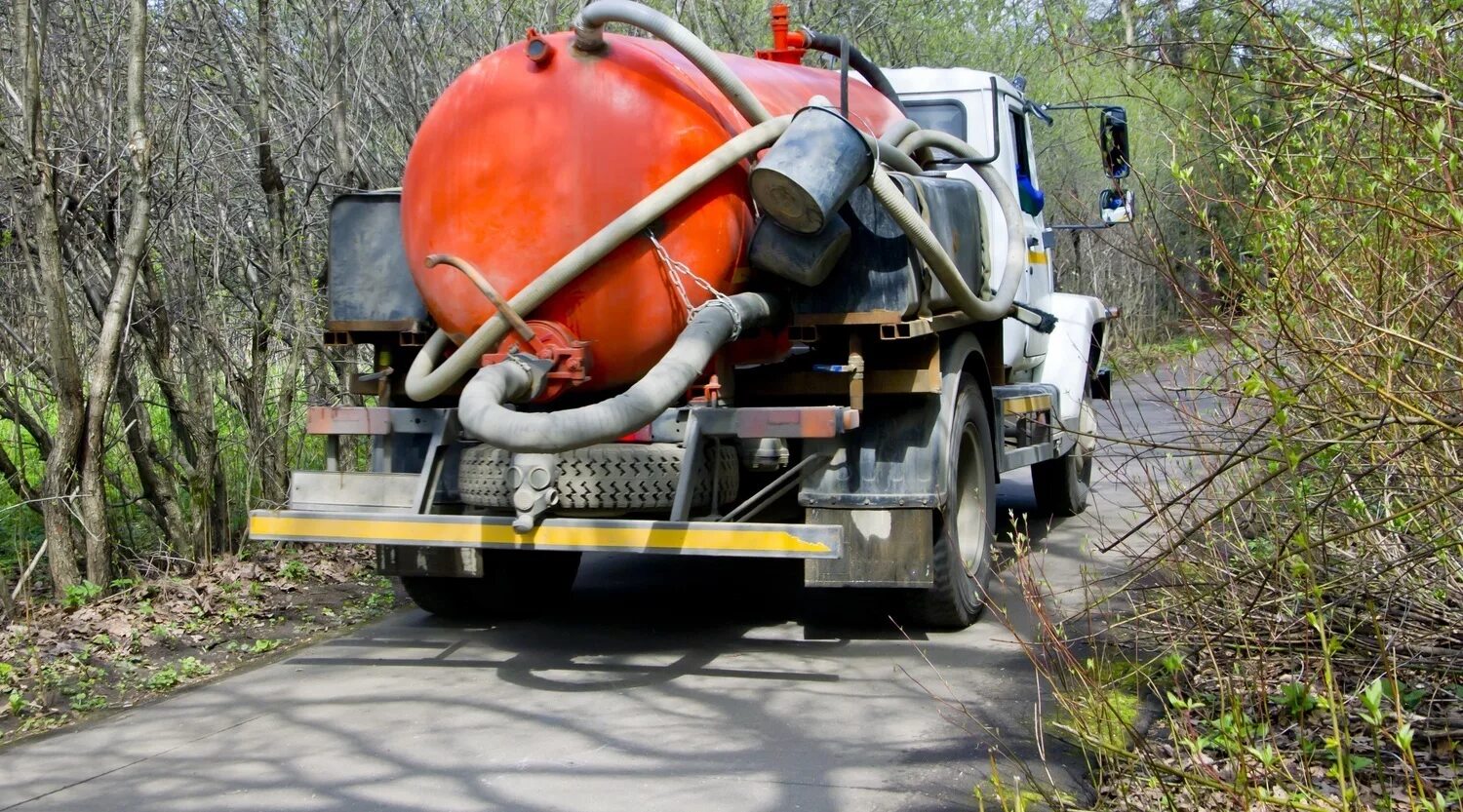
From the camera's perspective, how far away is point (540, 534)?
5.67 metres

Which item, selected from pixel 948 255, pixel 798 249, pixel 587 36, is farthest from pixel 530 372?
pixel 948 255

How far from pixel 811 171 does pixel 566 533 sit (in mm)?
1662

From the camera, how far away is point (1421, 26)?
12.9ft

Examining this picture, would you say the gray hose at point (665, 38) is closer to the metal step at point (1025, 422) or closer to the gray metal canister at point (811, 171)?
the gray metal canister at point (811, 171)

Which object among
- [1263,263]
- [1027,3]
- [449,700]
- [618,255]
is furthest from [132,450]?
[1027,3]

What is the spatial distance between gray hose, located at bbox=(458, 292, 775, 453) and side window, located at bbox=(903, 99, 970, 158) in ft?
12.0

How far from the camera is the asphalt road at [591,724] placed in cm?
468

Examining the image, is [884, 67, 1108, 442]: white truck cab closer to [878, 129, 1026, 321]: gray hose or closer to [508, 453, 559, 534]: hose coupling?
[878, 129, 1026, 321]: gray hose

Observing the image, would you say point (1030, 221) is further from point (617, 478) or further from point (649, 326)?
point (617, 478)

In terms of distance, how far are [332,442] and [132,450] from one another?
1.87m

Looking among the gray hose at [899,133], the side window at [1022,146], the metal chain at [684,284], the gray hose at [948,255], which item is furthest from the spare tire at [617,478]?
the side window at [1022,146]

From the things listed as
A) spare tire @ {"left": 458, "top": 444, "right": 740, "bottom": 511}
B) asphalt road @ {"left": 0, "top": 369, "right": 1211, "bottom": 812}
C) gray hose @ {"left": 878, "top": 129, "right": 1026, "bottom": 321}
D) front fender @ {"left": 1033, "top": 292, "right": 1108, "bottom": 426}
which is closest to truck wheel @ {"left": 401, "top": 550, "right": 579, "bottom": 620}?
asphalt road @ {"left": 0, "top": 369, "right": 1211, "bottom": 812}

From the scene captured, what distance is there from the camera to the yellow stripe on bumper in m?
5.54

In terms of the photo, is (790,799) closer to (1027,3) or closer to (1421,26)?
(1421,26)
